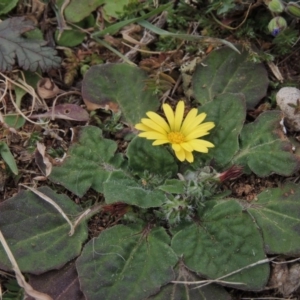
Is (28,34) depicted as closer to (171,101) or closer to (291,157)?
(171,101)

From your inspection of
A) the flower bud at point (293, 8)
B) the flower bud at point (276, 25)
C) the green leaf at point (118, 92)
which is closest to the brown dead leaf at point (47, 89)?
the green leaf at point (118, 92)

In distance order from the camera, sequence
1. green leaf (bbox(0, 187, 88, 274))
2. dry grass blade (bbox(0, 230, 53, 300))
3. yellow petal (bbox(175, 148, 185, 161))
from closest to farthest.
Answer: dry grass blade (bbox(0, 230, 53, 300))
green leaf (bbox(0, 187, 88, 274))
yellow petal (bbox(175, 148, 185, 161))

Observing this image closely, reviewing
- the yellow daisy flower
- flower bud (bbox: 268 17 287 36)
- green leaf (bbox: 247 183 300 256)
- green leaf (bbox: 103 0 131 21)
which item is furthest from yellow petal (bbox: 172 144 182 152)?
green leaf (bbox: 103 0 131 21)

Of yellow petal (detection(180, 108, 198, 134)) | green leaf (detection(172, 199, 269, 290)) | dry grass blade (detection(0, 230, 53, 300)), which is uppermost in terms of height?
yellow petal (detection(180, 108, 198, 134))

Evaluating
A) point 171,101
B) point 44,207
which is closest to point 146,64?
point 171,101

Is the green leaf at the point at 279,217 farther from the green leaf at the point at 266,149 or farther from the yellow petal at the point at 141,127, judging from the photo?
the yellow petal at the point at 141,127

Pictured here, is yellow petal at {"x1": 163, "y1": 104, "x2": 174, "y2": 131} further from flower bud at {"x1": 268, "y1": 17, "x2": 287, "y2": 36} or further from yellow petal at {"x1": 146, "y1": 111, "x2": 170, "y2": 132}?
flower bud at {"x1": 268, "y1": 17, "x2": 287, "y2": 36}

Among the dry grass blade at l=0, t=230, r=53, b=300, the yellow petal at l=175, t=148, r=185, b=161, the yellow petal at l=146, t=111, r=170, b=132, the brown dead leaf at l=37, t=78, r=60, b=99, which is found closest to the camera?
the dry grass blade at l=0, t=230, r=53, b=300
